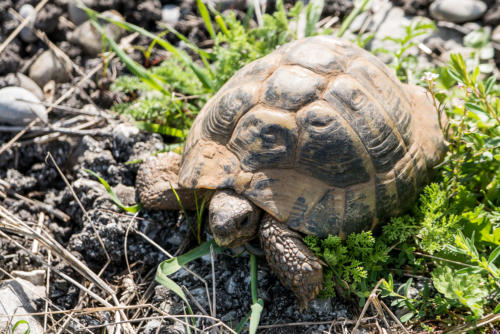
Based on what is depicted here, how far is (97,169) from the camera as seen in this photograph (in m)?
3.15

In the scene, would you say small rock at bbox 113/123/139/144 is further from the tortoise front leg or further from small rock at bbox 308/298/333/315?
small rock at bbox 308/298/333/315

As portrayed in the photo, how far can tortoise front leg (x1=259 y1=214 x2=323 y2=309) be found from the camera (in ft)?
7.82

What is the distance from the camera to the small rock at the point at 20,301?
8.14ft

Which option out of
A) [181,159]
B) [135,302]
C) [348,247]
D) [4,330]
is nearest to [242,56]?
[181,159]

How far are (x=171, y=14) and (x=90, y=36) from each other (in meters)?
0.76

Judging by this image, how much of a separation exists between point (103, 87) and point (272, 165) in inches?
79.0

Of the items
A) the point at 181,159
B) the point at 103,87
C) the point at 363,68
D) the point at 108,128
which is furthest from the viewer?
the point at 103,87

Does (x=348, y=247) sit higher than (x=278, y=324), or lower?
higher

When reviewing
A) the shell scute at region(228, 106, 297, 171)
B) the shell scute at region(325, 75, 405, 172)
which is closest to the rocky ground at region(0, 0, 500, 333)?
the shell scute at region(228, 106, 297, 171)

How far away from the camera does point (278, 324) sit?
245 cm

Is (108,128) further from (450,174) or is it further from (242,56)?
(450,174)

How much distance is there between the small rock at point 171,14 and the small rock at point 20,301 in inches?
101

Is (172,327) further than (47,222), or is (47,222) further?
(47,222)

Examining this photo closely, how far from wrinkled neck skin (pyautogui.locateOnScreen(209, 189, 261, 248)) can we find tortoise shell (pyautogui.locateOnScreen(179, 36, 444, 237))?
2.2 inches
